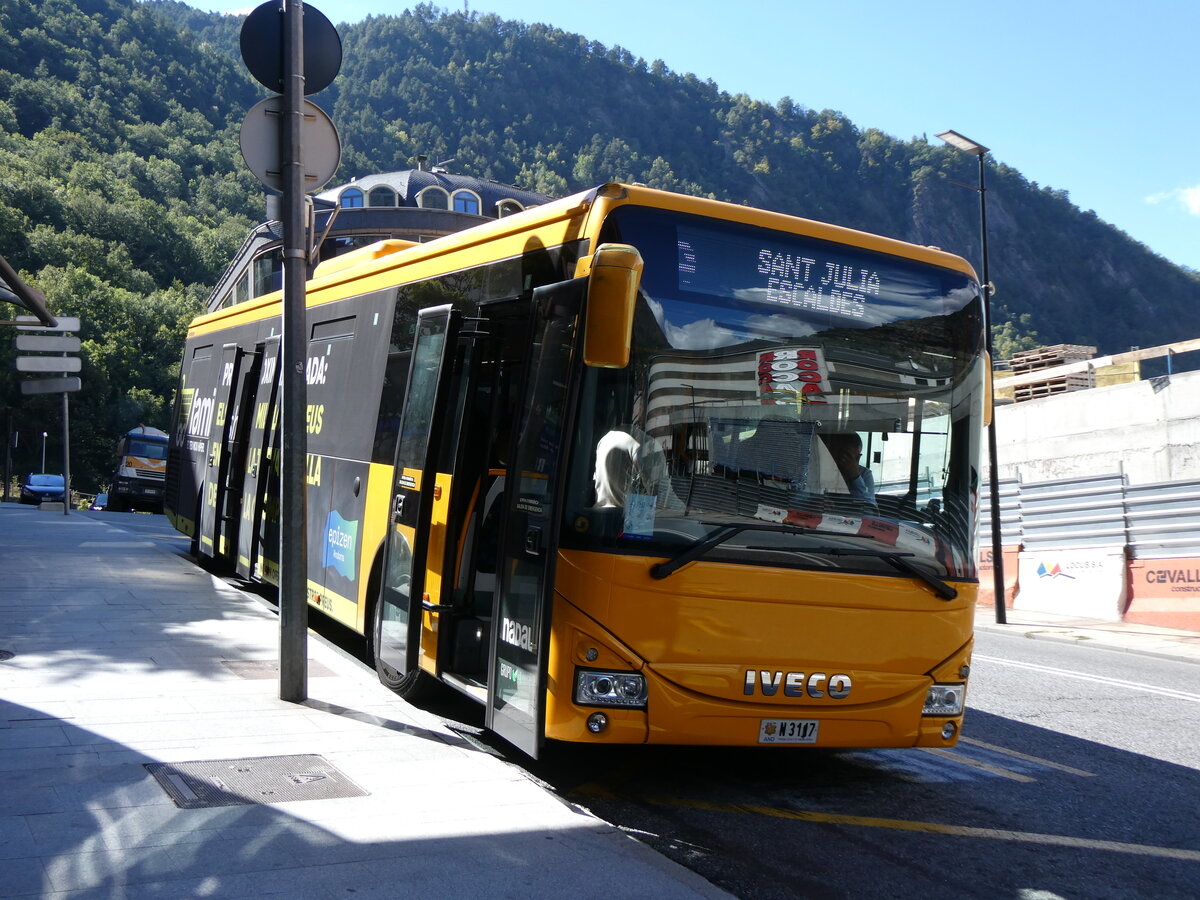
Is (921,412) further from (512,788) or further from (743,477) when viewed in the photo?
(512,788)

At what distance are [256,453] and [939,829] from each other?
7940 mm

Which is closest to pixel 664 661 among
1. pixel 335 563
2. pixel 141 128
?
pixel 335 563

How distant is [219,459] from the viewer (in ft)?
43.0

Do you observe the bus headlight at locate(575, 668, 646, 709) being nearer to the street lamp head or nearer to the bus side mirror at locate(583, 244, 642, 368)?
the bus side mirror at locate(583, 244, 642, 368)

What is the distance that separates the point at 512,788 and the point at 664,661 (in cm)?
94

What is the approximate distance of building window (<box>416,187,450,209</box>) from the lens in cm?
7431

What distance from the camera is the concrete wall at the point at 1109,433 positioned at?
Result: 2084 cm

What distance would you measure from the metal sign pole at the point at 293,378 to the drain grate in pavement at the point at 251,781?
52.1 inches

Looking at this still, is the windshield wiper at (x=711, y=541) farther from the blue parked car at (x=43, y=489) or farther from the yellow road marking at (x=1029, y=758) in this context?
the blue parked car at (x=43, y=489)

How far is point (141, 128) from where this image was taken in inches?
4697

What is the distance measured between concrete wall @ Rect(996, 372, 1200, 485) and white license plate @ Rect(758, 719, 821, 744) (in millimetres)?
15440

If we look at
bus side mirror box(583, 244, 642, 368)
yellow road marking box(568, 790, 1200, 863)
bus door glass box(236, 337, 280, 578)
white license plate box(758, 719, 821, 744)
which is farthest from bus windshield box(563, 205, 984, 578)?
bus door glass box(236, 337, 280, 578)

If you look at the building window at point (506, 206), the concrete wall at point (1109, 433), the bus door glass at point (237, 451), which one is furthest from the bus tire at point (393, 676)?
the building window at point (506, 206)

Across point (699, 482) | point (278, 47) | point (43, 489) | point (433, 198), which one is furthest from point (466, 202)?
point (699, 482)
